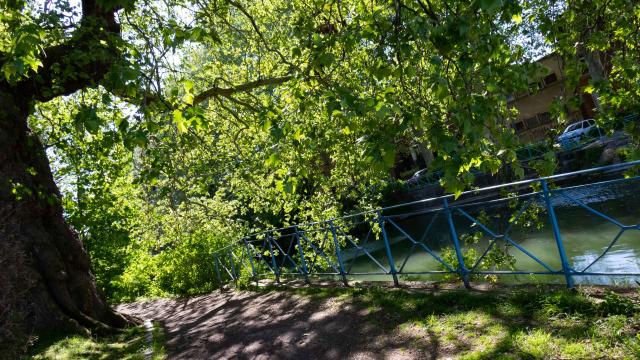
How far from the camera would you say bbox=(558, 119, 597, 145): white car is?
22.5 m

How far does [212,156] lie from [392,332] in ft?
23.3

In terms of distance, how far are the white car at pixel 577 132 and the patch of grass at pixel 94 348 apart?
18280 millimetres

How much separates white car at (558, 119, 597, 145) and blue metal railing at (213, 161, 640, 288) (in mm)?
3018

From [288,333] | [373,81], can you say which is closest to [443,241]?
[288,333]

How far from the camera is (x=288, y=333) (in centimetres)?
605

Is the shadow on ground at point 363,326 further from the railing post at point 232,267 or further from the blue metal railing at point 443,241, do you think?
the railing post at point 232,267

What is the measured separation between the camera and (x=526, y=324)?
4285 millimetres

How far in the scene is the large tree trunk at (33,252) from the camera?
23.4 ft

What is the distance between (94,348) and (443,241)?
13.7 metres

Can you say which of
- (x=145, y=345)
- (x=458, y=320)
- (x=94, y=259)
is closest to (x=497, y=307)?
(x=458, y=320)

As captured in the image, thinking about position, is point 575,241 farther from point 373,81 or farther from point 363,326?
point 373,81

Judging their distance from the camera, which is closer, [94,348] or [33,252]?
[94,348]

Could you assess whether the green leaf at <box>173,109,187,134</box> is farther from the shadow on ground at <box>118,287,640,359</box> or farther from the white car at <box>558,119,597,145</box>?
the white car at <box>558,119,597,145</box>

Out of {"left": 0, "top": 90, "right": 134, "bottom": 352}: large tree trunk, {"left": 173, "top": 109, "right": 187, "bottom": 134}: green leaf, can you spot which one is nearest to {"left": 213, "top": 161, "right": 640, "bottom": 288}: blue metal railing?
{"left": 173, "top": 109, "right": 187, "bottom": 134}: green leaf
